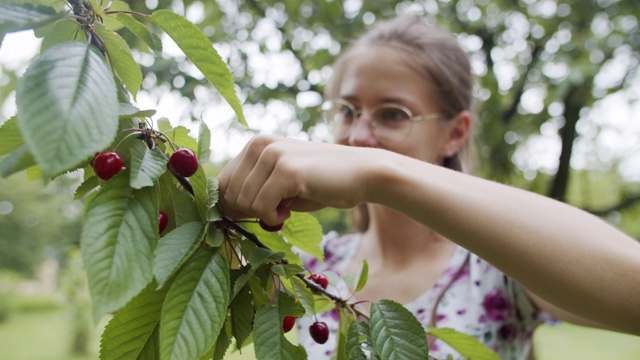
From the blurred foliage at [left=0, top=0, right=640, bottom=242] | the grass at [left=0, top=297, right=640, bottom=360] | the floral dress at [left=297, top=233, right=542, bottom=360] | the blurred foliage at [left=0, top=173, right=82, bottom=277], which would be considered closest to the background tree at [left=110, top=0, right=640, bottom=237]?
the blurred foliage at [left=0, top=0, right=640, bottom=242]

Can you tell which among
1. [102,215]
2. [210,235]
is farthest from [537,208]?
[102,215]

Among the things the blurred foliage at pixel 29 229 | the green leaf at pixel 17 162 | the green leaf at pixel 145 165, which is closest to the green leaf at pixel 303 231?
the green leaf at pixel 145 165

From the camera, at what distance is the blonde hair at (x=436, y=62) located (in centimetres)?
146

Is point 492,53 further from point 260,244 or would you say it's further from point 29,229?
point 29,229

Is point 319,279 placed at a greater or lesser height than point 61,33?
lesser

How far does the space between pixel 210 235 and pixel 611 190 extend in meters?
11.7

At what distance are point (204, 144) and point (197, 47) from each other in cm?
11

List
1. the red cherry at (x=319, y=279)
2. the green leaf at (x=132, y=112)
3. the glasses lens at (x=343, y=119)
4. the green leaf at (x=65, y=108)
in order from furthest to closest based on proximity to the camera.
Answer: the glasses lens at (x=343, y=119), the red cherry at (x=319, y=279), the green leaf at (x=132, y=112), the green leaf at (x=65, y=108)

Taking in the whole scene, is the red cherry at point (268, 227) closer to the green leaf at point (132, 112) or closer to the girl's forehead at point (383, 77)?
the green leaf at point (132, 112)

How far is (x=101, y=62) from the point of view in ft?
1.49

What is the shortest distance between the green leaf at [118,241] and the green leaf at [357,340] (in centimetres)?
25

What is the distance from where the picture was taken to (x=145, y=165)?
48 centimetres

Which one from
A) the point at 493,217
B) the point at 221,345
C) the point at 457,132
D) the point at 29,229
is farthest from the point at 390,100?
the point at 29,229

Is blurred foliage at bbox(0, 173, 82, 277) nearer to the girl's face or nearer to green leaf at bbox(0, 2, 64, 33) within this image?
the girl's face
